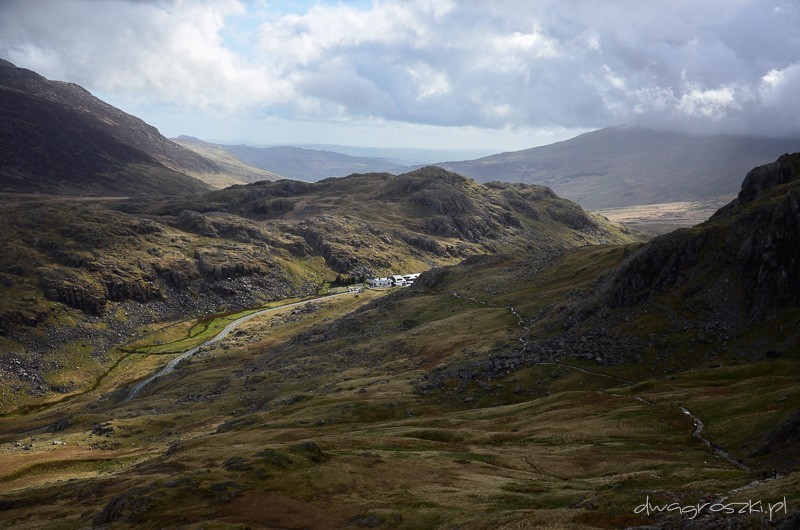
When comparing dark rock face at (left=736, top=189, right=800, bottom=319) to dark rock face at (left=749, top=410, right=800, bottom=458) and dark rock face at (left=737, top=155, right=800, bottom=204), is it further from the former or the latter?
dark rock face at (left=749, top=410, right=800, bottom=458)

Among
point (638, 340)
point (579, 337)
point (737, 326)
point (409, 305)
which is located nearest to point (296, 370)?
point (409, 305)

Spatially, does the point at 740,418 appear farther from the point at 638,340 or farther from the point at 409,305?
the point at 409,305

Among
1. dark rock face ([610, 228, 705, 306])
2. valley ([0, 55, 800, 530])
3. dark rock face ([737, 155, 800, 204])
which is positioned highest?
dark rock face ([737, 155, 800, 204])

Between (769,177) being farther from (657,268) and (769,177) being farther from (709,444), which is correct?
(709,444)

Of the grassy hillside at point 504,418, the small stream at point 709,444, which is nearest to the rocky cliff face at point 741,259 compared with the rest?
the grassy hillside at point 504,418

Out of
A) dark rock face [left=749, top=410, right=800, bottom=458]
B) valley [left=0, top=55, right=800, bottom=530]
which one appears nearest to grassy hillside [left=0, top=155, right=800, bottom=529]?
dark rock face [left=749, top=410, right=800, bottom=458]

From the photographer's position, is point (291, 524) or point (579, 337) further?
point (579, 337)

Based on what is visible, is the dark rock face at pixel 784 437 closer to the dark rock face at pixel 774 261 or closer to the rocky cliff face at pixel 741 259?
the rocky cliff face at pixel 741 259

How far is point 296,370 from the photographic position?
153125 mm

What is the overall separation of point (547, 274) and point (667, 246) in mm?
63001

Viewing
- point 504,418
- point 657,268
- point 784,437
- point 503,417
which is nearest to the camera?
point 784,437

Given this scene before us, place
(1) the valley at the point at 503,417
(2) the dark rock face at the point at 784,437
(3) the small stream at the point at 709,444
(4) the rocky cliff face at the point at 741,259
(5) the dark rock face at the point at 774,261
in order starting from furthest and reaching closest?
(4) the rocky cliff face at the point at 741,259 → (5) the dark rock face at the point at 774,261 → (3) the small stream at the point at 709,444 → (2) the dark rock face at the point at 784,437 → (1) the valley at the point at 503,417

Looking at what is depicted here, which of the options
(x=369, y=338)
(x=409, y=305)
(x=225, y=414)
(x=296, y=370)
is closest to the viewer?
(x=225, y=414)

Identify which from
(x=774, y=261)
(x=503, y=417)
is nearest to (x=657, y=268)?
(x=774, y=261)
